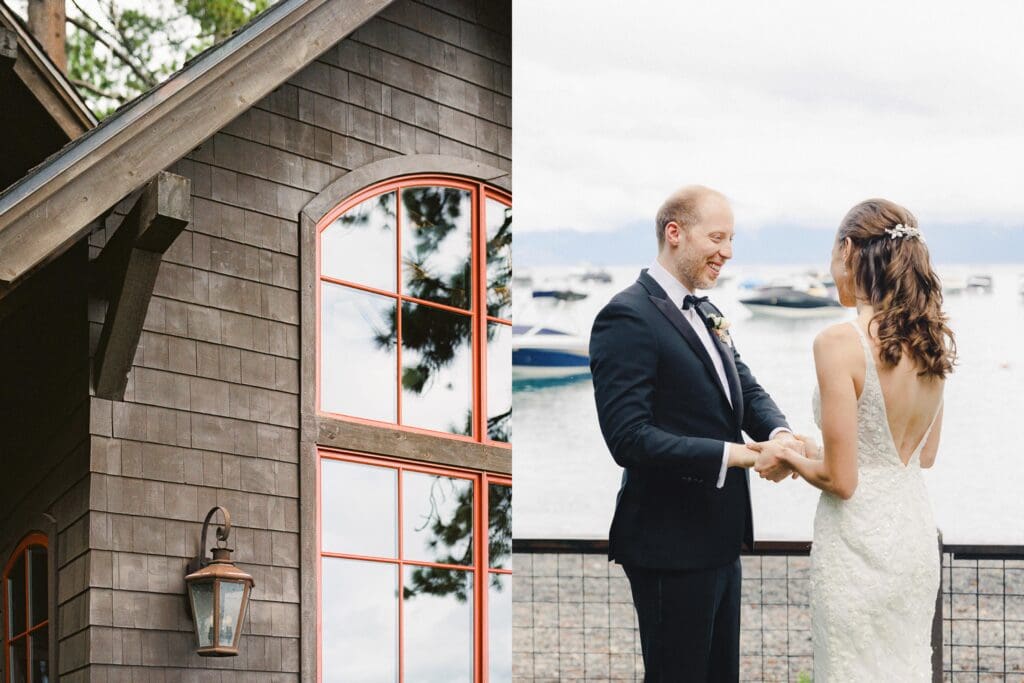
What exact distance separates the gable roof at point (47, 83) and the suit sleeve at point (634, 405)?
3.15m

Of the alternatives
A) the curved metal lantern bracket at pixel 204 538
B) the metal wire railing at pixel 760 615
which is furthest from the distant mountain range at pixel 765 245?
the curved metal lantern bracket at pixel 204 538

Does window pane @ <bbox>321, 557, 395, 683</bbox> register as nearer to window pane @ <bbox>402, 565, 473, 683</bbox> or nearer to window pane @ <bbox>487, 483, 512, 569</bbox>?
window pane @ <bbox>402, 565, 473, 683</bbox>

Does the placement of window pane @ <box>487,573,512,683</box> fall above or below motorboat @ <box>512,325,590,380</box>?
below

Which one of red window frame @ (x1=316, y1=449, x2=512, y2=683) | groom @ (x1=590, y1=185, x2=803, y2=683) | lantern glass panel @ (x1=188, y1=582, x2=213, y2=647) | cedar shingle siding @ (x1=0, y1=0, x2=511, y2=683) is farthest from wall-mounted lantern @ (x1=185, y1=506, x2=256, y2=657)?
groom @ (x1=590, y1=185, x2=803, y2=683)

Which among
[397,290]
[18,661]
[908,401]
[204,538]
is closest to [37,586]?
[18,661]

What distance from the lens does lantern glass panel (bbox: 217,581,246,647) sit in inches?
228

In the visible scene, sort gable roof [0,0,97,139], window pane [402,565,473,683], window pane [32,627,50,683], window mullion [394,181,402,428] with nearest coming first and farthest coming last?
gable roof [0,0,97,139] → window pane [32,627,50,683] → window pane [402,565,473,683] → window mullion [394,181,402,428]

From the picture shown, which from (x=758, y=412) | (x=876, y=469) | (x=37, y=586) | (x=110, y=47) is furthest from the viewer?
(x=110, y=47)

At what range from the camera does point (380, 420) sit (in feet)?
22.6

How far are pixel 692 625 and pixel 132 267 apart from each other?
2.65 meters

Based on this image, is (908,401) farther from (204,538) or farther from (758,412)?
(204,538)

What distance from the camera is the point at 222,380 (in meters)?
6.27

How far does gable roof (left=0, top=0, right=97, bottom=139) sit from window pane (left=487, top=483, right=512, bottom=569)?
2518 mm

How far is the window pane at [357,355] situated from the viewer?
6.75 metres
